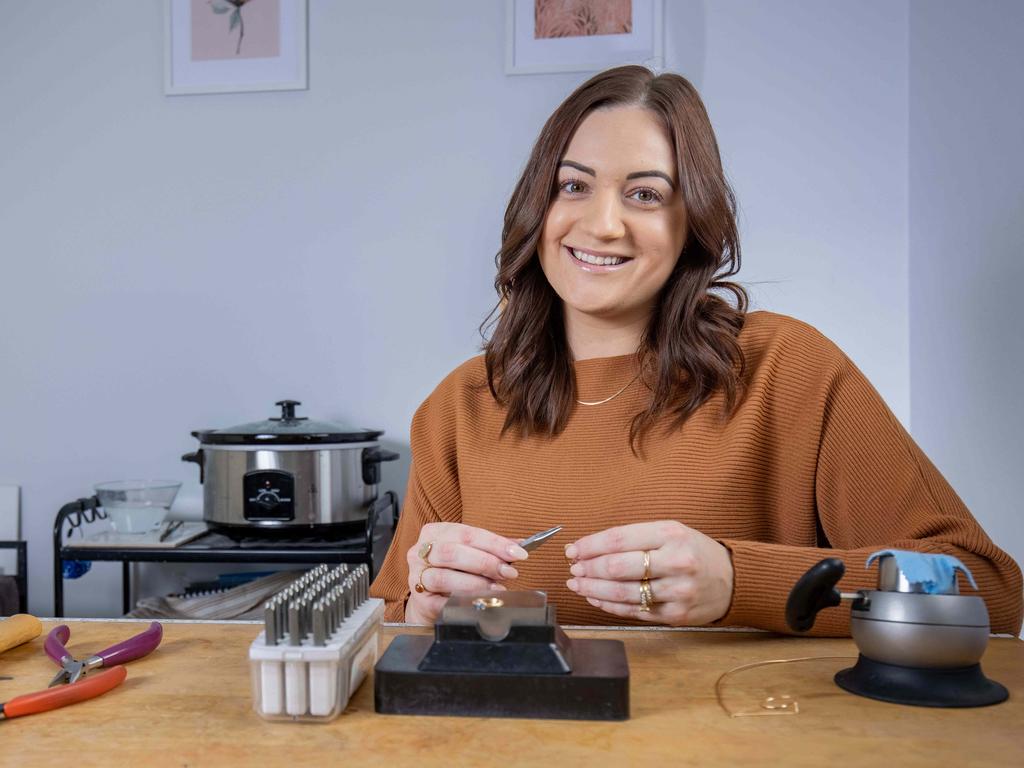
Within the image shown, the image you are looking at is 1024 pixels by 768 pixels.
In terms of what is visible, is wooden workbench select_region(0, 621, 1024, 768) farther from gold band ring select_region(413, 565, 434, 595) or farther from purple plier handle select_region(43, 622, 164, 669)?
gold band ring select_region(413, 565, 434, 595)

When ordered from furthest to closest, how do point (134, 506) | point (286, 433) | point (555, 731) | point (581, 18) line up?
point (581, 18), point (134, 506), point (286, 433), point (555, 731)

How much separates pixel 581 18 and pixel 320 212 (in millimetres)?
843

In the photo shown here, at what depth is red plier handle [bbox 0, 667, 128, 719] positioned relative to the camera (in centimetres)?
64

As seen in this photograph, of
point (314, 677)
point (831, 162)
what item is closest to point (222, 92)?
point (831, 162)

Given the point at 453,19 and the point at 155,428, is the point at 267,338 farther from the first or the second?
the point at 453,19

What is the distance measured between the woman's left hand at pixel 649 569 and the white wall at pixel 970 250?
0.84 metres

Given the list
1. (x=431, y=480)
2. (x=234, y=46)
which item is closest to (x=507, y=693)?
(x=431, y=480)

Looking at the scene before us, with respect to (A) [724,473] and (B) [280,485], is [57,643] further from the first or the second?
(B) [280,485]

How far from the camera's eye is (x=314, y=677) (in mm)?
608

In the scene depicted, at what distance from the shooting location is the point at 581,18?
2.32 m

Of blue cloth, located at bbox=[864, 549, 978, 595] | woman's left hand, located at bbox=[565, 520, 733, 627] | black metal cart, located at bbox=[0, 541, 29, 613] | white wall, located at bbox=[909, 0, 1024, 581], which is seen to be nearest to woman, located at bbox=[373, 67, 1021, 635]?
woman's left hand, located at bbox=[565, 520, 733, 627]

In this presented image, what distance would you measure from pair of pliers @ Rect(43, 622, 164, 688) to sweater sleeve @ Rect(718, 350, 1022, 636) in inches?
21.0

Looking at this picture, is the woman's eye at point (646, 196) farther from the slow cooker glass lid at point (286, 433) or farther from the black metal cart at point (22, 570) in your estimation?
the black metal cart at point (22, 570)

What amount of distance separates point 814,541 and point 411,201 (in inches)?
60.1
